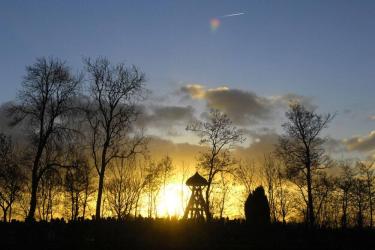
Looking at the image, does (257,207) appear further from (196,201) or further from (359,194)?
(359,194)

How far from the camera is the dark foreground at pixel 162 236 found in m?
17.8

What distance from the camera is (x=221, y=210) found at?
52.7m

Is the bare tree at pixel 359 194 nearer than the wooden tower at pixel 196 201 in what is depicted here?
No

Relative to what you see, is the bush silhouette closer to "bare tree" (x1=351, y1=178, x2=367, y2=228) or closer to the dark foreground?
the dark foreground

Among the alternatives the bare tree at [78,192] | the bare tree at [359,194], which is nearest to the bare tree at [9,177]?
the bare tree at [78,192]

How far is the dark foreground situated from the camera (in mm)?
→ 17781

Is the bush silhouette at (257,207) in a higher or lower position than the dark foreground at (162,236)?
higher

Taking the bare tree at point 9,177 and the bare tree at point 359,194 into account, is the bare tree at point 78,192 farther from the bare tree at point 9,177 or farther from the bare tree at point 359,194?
the bare tree at point 359,194

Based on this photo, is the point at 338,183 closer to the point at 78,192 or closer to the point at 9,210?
the point at 78,192

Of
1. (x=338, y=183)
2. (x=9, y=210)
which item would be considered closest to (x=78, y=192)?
(x=9, y=210)

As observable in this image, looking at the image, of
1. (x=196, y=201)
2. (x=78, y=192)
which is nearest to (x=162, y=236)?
(x=196, y=201)

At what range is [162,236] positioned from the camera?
1875 cm

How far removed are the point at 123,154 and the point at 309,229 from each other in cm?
1454

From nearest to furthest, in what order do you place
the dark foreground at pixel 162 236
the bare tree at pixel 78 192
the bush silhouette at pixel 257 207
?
the dark foreground at pixel 162 236, the bush silhouette at pixel 257 207, the bare tree at pixel 78 192
